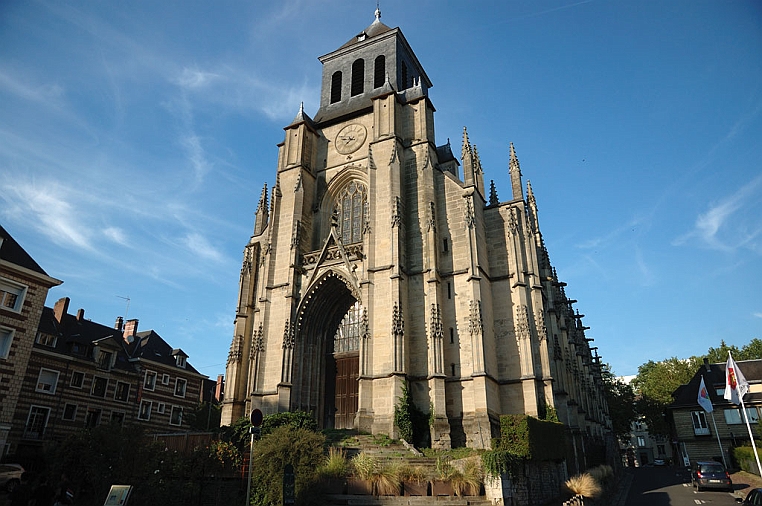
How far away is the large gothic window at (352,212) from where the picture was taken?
88.7 feet

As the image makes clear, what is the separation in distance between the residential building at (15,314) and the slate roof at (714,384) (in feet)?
147

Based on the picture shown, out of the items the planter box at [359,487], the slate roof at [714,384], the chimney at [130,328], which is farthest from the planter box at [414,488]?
the slate roof at [714,384]

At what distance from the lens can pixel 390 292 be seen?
22.6 m

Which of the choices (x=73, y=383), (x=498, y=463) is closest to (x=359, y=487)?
(x=498, y=463)

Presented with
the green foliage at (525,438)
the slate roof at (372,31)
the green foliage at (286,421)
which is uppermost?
the slate roof at (372,31)

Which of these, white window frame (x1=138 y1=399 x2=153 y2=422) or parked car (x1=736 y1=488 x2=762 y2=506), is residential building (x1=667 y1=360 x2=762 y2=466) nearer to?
parked car (x1=736 y1=488 x2=762 y2=506)

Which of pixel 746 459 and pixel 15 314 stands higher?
pixel 15 314

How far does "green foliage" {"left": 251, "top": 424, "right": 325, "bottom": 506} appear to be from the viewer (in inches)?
502

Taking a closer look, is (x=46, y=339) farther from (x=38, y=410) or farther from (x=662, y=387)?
(x=662, y=387)

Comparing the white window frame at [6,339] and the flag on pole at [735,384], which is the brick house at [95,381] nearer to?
the white window frame at [6,339]

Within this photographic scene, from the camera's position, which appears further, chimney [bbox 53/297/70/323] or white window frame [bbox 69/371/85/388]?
chimney [bbox 53/297/70/323]

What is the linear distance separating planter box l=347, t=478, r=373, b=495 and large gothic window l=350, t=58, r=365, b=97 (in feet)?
81.0

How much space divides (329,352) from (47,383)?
1471 cm

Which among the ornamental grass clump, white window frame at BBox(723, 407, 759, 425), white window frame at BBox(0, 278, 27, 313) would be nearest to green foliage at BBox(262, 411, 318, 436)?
the ornamental grass clump
